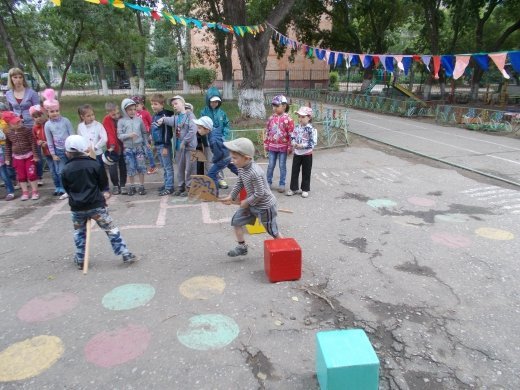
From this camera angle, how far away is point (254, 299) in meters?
3.51

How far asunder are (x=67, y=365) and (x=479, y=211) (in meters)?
5.54

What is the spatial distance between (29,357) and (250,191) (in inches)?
91.6

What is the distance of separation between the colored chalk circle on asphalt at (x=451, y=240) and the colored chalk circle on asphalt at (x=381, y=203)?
3.68 feet

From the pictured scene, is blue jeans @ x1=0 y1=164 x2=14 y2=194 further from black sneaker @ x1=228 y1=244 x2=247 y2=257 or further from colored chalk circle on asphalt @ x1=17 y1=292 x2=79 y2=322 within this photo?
black sneaker @ x1=228 y1=244 x2=247 y2=257

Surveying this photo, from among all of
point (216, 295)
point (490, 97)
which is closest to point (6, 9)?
point (216, 295)

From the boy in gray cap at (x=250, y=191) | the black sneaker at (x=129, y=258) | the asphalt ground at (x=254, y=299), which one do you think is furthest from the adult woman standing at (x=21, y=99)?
the boy in gray cap at (x=250, y=191)

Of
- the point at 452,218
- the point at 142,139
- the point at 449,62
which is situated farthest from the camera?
the point at 449,62

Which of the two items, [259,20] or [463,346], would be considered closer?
[463,346]

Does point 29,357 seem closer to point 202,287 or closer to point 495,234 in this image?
point 202,287

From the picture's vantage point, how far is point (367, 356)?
2.34m

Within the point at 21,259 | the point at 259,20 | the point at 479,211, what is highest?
the point at 259,20

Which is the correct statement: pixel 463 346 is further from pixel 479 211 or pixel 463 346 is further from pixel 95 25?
pixel 95 25

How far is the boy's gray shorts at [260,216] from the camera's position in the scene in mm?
4047

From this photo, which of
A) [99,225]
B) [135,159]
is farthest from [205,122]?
[99,225]
